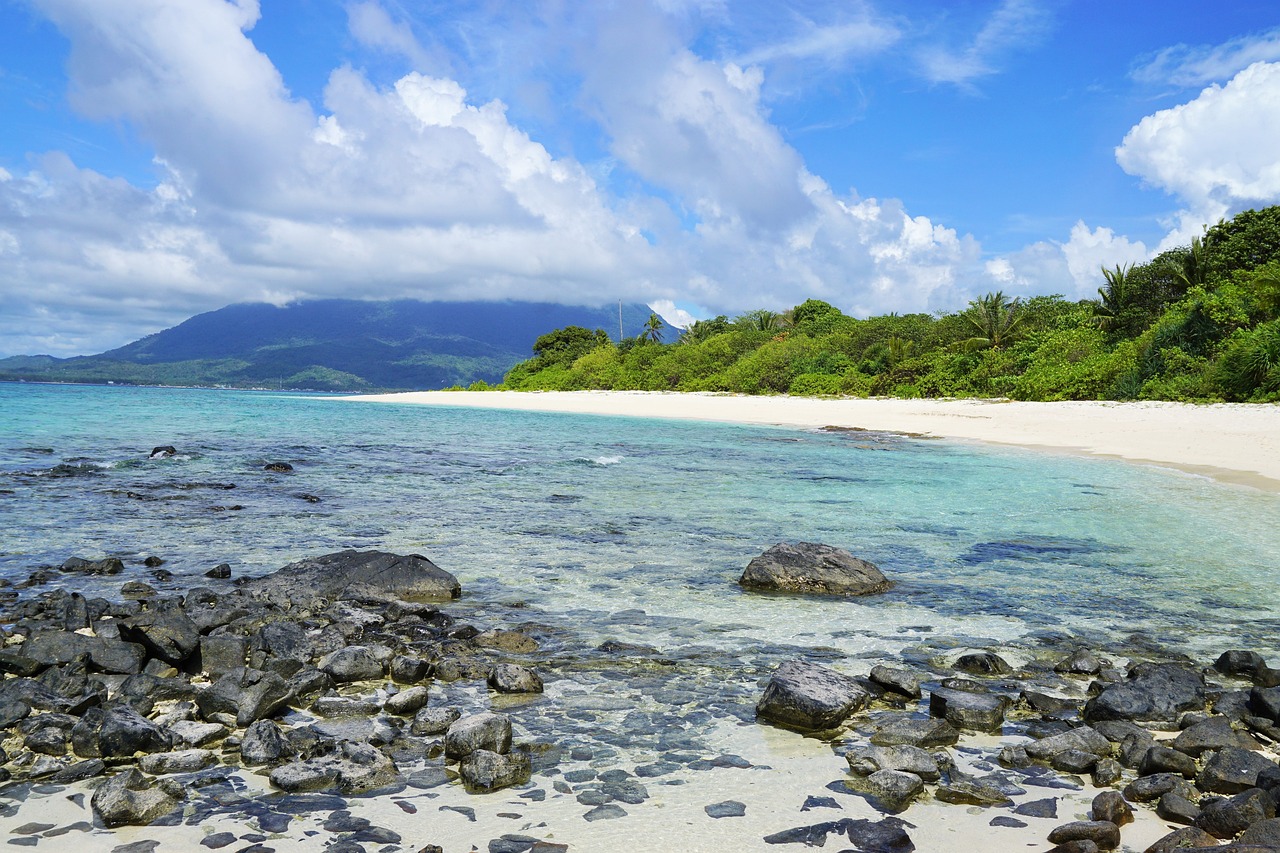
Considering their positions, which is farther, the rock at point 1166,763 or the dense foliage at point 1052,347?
the dense foliage at point 1052,347

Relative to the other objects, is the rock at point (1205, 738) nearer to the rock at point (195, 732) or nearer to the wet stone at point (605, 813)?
the wet stone at point (605, 813)

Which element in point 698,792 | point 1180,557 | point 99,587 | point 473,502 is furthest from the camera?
point 473,502

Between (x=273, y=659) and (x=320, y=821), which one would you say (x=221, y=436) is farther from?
(x=320, y=821)

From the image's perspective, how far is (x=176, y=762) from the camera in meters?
4.17

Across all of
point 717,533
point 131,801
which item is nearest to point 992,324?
point 717,533

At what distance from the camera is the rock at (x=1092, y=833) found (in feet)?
11.1

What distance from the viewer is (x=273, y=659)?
578 centimetres


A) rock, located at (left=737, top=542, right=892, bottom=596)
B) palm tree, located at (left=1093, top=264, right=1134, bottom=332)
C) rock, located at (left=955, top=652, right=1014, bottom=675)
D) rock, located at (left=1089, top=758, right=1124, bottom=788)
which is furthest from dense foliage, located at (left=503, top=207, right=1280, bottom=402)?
rock, located at (left=1089, top=758, right=1124, bottom=788)

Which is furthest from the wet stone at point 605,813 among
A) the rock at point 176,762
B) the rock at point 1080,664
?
the rock at point 1080,664

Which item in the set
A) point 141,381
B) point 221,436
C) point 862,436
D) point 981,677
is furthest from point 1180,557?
point 141,381

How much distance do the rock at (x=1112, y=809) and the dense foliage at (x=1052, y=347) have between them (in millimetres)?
31552

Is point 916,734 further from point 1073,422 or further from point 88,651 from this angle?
point 1073,422

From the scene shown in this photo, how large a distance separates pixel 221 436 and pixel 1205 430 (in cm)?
3423

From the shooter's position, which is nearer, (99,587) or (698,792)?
(698,792)
